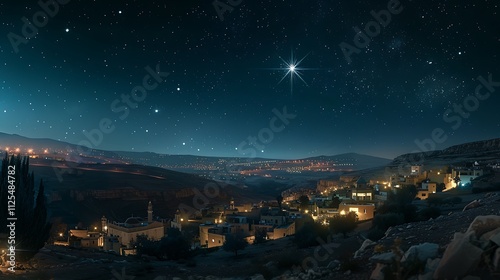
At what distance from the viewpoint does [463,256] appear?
22.6 feet

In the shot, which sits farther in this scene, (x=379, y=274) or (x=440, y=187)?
(x=440, y=187)

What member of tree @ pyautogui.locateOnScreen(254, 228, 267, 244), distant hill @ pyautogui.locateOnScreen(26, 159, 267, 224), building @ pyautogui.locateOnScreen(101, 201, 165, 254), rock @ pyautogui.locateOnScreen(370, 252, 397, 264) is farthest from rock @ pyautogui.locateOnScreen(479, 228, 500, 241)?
distant hill @ pyautogui.locateOnScreen(26, 159, 267, 224)

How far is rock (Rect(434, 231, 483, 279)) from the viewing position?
22.3ft

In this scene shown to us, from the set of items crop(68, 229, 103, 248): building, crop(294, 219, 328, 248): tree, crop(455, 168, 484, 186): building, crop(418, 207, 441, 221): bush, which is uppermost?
crop(455, 168, 484, 186): building

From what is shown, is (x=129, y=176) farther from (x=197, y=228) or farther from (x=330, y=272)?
(x=330, y=272)

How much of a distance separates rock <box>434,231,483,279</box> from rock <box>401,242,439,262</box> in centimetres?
74

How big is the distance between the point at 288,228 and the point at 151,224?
16.0m

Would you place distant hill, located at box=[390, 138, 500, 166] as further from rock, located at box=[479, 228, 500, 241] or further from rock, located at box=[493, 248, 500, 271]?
rock, located at box=[493, 248, 500, 271]

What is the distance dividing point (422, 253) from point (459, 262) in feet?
3.62

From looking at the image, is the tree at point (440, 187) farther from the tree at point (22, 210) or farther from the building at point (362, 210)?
the tree at point (22, 210)

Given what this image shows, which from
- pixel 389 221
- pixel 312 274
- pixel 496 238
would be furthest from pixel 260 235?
pixel 496 238

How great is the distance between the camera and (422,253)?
7922 millimetres

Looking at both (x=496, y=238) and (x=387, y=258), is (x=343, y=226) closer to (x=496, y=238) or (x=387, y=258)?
(x=387, y=258)

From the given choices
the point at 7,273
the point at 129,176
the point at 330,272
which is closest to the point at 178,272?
the point at 7,273
